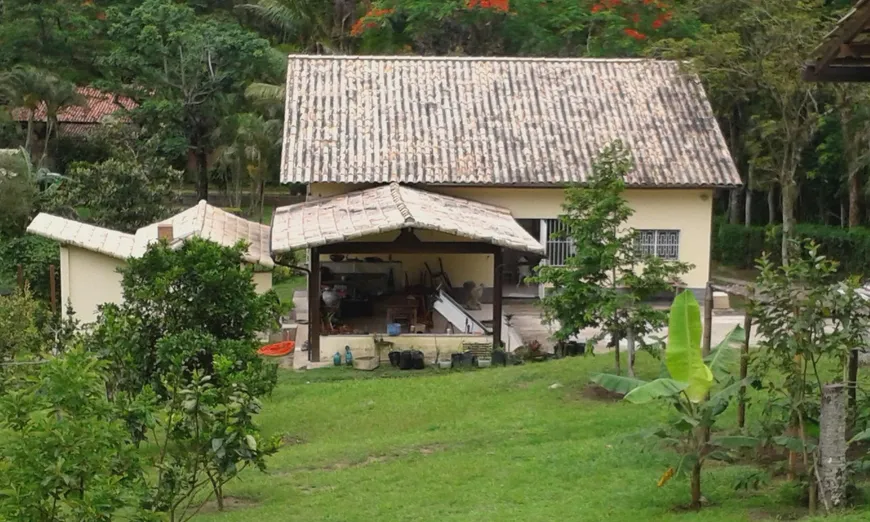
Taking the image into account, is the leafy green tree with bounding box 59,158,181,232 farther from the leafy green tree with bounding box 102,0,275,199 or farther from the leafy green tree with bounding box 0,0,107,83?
the leafy green tree with bounding box 0,0,107,83

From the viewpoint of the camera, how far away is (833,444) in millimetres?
8305

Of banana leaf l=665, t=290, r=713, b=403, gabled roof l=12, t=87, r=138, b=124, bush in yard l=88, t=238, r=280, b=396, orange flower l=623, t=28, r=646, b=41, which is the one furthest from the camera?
gabled roof l=12, t=87, r=138, b=124

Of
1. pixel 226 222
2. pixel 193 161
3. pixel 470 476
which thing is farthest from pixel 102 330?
pixel 193 161

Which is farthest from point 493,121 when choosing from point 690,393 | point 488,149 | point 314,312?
point 690,393

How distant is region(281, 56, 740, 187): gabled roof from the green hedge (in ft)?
10.4

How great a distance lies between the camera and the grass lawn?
9.35 metres

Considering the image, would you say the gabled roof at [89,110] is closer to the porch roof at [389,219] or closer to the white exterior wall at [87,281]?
the porch roof at [389,219]

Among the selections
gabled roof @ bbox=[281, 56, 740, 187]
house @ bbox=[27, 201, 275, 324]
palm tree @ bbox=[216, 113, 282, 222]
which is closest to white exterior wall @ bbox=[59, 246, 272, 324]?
house @ bbox=[27, 201, 275, 324]

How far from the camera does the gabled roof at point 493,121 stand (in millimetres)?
22875

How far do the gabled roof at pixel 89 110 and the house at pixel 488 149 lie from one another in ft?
69.9

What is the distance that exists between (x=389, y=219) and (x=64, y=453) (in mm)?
11843

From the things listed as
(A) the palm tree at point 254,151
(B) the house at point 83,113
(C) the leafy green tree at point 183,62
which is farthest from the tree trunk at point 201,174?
(B) the house at point 83,113

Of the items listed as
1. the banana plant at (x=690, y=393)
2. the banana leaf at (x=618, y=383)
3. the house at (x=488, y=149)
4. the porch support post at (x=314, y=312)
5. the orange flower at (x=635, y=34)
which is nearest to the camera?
the banana plant at (x=690, y=393)

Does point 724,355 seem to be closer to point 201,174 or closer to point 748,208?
point 748,208
